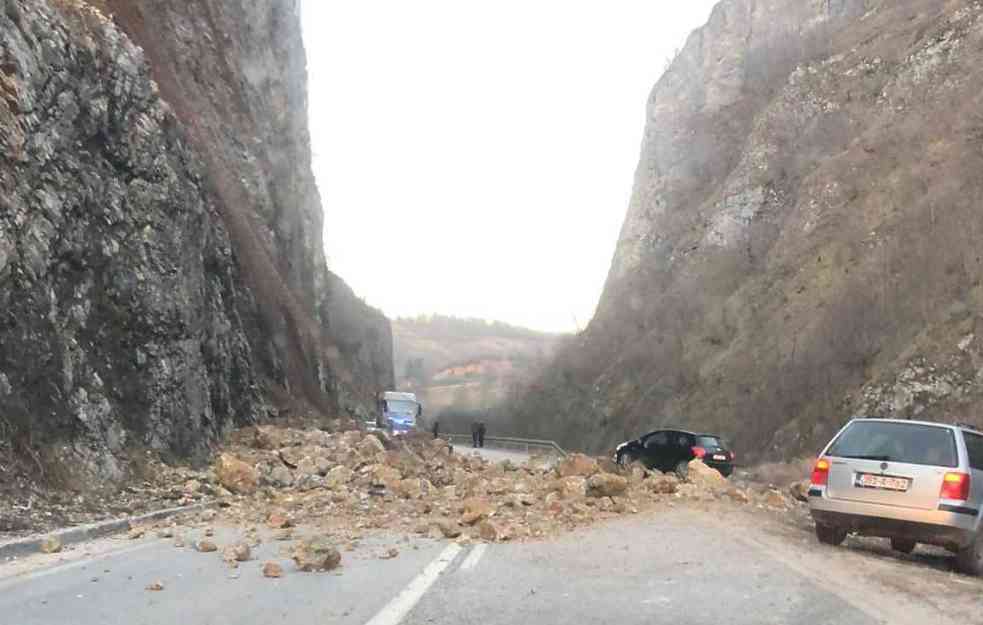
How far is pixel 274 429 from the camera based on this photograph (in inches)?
990

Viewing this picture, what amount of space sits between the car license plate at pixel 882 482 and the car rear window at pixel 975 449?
0.77m

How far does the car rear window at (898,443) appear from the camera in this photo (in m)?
11.1

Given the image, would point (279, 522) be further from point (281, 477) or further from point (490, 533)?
point (281, 477)

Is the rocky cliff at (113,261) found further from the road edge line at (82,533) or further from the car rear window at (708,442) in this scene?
the car rear window at (708,442)

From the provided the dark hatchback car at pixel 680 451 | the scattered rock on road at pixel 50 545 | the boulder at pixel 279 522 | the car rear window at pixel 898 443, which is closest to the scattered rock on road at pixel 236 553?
the scattered rock on road at pixel 50 545

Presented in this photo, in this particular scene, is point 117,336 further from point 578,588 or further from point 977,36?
point 977,36

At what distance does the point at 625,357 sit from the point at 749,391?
18.5m

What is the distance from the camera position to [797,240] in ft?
141

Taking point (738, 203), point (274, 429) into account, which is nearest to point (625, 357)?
point (738, 203)

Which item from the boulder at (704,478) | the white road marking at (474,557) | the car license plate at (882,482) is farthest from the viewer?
the boulder at (704,478)

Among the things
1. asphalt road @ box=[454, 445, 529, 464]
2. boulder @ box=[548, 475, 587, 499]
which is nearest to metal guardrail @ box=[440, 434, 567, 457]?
asphalt road @ box=[454, 445, 529, 464]

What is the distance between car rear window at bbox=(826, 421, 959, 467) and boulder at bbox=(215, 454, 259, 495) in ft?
32.1

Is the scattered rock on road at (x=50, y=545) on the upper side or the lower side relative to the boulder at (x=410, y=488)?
upper

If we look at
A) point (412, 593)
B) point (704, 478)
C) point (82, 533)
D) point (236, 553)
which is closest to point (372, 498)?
point (82, 533)
